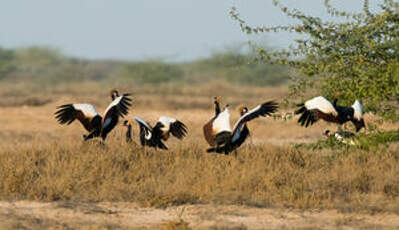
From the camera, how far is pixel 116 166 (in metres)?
9.76

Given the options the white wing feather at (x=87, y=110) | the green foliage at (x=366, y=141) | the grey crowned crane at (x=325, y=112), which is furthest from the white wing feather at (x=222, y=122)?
the green foliage at (x=366, y=141)

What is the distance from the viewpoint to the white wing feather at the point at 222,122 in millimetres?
9227

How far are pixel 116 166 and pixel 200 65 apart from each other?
5804 centimetres

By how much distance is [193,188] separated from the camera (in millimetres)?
8570

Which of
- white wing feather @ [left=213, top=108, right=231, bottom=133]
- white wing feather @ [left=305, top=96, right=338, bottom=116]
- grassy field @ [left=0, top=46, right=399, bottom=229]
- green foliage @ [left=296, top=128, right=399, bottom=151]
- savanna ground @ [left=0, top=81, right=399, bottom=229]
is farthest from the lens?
green foliage @ [left=296, top=128, right=399, bottom=151]

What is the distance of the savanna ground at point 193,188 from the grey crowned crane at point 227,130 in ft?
1.04

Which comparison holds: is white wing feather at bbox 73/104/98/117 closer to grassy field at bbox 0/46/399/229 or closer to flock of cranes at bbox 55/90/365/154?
flock of cranes at bbox 55/90/365/154

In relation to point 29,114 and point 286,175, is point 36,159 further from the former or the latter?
point 29,114

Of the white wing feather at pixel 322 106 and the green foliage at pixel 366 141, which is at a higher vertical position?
the white wing feather at pixel 322 106

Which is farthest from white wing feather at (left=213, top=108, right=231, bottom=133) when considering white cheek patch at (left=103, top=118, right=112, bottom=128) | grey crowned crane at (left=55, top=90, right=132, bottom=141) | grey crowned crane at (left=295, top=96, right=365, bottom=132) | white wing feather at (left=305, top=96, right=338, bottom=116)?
white cheek patch at (left=103, top=118, right=112, bottom=128)

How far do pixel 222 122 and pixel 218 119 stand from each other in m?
0.12

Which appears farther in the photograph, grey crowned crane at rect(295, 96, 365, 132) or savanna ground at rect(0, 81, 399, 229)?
grey crowned crane at rect(295, 96, 365, 132)

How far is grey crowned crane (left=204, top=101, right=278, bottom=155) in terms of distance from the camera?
9.11m

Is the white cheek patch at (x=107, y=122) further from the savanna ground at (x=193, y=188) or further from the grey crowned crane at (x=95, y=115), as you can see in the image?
the savanna ground at (x=193, y=188)
